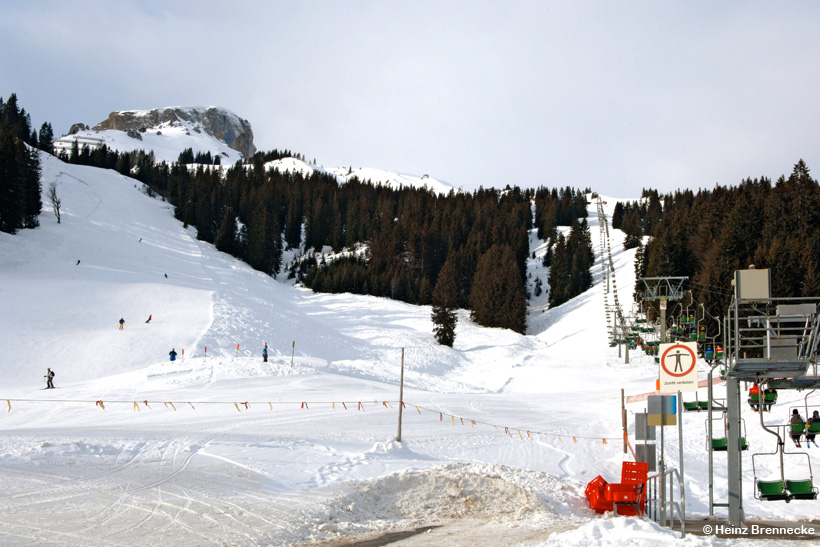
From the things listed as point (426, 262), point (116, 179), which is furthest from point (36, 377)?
point (116, 179)

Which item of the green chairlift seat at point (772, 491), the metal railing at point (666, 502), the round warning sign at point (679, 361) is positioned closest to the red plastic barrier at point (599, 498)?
the metal railing at point (666, 502)

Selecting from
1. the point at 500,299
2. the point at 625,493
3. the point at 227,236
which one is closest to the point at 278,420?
the point at 625,493

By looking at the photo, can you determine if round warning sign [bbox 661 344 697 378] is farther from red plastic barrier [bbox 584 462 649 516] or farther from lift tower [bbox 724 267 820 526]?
red plastic barrier [bbox 584 462 649 516]

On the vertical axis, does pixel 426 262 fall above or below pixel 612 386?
above

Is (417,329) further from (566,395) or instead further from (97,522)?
(97,522)

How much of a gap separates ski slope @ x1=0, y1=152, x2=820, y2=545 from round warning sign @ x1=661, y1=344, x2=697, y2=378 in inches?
117

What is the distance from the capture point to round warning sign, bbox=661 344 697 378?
10453 mm

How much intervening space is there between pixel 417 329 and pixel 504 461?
145 feet

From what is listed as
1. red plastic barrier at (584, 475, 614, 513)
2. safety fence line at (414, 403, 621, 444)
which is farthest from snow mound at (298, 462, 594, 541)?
safety fence line at (414, 403, 621, 444)

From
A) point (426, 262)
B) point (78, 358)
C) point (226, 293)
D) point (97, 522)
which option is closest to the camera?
point (97, 522)

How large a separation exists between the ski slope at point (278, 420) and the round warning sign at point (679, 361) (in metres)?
2.97

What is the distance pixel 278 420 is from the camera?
2420cm

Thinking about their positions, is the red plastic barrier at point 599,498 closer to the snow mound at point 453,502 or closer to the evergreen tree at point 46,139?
the snow mound at point 453,502

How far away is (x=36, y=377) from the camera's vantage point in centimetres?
3309
